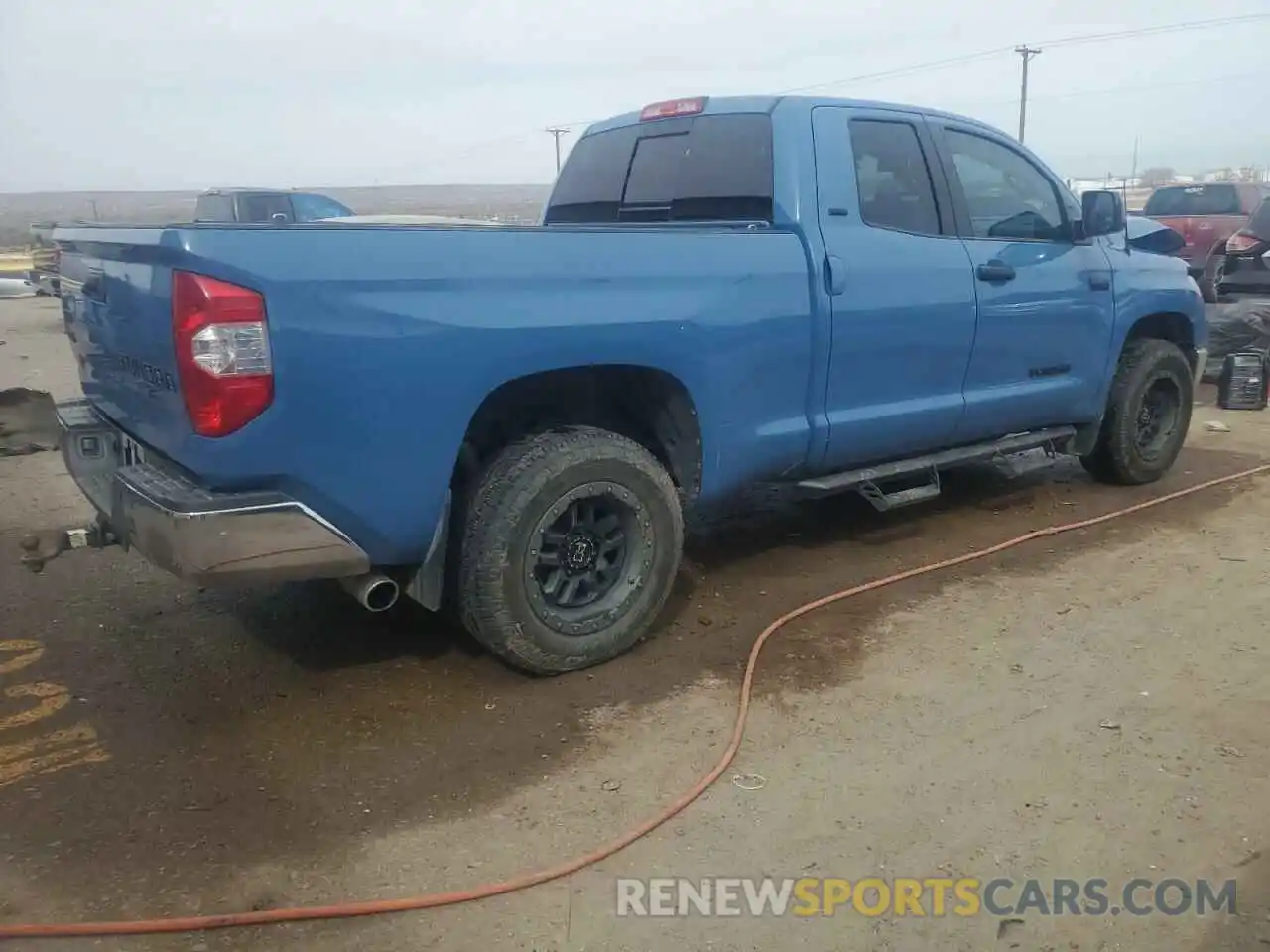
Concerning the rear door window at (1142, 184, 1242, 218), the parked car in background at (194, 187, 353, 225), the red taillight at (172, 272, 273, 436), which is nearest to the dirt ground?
the red taillight at (172, 272, 273, 436)

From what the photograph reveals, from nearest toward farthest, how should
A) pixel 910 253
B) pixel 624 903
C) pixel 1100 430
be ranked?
pixel 624 903, pixel 910 253, pixel 1100 430

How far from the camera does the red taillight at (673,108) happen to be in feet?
15.5

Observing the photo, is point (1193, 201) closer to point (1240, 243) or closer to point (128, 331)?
point (1240, 243)

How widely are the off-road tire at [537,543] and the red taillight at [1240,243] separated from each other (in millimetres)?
8945

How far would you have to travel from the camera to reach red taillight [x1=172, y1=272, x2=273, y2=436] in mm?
2891

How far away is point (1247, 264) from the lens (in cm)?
1045

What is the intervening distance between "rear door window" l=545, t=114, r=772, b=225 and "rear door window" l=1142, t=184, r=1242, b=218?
13.9 m

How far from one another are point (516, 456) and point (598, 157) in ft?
7.02

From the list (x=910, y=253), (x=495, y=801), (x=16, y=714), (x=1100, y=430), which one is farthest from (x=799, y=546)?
(x=16, y=714)

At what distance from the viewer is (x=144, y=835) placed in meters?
2.86

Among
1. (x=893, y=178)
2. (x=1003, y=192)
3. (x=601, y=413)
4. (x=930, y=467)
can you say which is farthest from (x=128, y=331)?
(x=1003, y=192)

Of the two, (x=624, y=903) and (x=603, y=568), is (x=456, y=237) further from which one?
(x=624, y=903)

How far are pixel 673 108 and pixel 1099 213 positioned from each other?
220cm

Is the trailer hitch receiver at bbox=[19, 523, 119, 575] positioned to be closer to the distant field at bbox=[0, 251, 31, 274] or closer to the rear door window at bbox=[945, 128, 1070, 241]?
the rear door window at bbox=[945, 128, 1070, 241]
